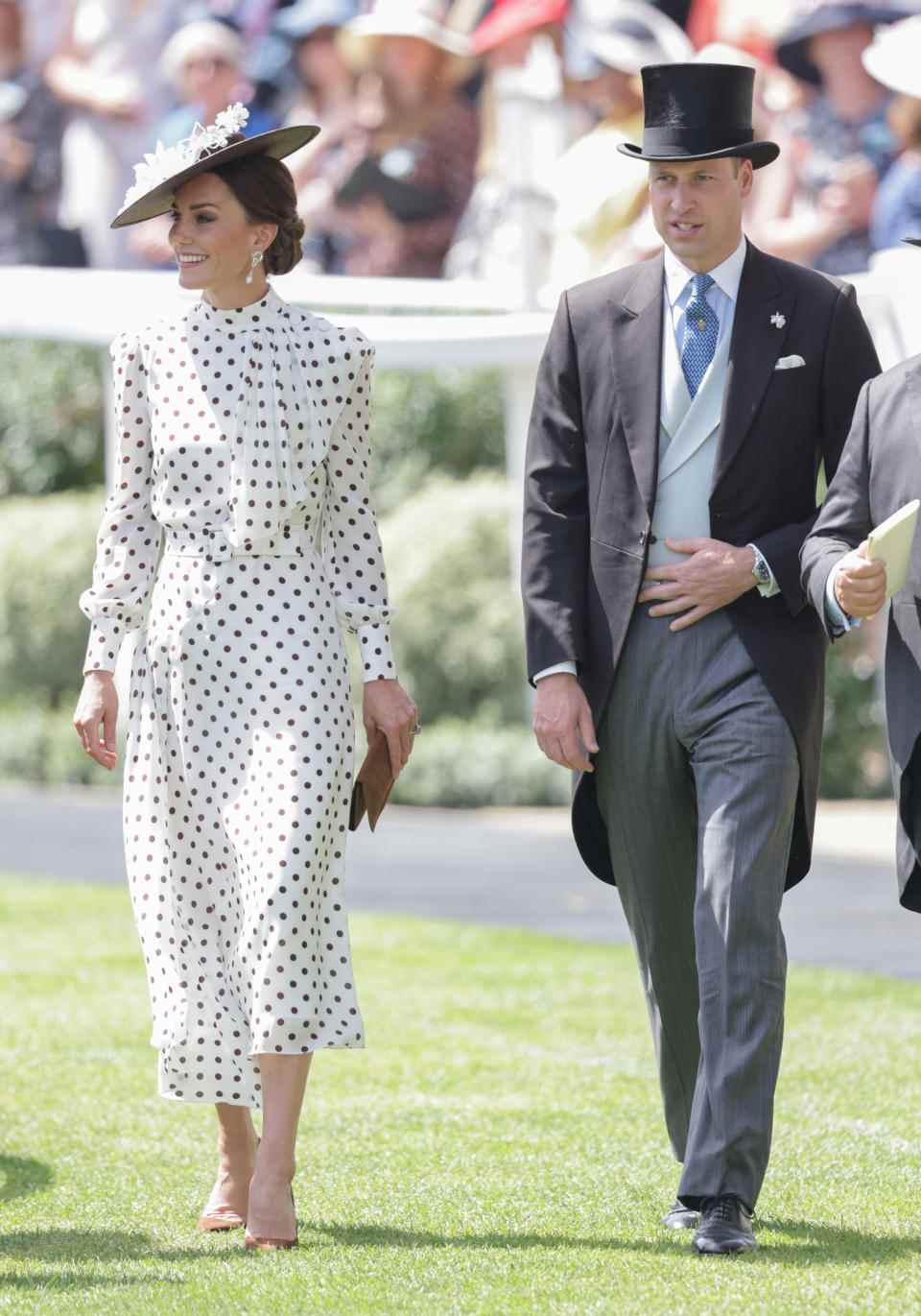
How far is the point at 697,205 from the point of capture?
5.14m

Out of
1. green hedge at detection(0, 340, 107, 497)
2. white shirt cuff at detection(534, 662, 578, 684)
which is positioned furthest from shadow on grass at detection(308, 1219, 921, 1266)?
green hedge at detection(0, 340, 107, 497)

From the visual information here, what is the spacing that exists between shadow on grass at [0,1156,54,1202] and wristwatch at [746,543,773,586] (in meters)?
2.13

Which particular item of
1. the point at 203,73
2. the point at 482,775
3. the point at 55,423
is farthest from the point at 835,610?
the point at 55,423

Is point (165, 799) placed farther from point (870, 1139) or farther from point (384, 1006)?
point (384, 1006)

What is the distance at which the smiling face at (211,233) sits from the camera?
5.14 m

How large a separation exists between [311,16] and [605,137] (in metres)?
3.95

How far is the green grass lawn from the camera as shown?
4.64m

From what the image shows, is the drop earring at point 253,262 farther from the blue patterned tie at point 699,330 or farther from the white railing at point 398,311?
the white railing at point 398,311

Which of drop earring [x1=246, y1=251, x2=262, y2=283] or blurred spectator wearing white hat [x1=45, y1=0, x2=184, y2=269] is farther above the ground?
blurred spectator wearing white hat [x1=45, y1=0, x2=184, y2=269]

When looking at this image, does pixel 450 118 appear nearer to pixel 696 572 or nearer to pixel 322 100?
pixel 322 100

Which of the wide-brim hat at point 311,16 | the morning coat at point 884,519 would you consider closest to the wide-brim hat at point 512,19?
the wide-brim hat at point 311,16

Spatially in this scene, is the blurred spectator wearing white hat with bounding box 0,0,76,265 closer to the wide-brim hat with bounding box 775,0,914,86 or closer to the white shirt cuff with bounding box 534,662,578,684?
the wide-brim hat with bounding box 775,0,914,86

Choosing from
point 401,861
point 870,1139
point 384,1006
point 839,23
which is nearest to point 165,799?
point 870,1139

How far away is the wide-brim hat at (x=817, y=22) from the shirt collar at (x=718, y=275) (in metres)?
9.89
